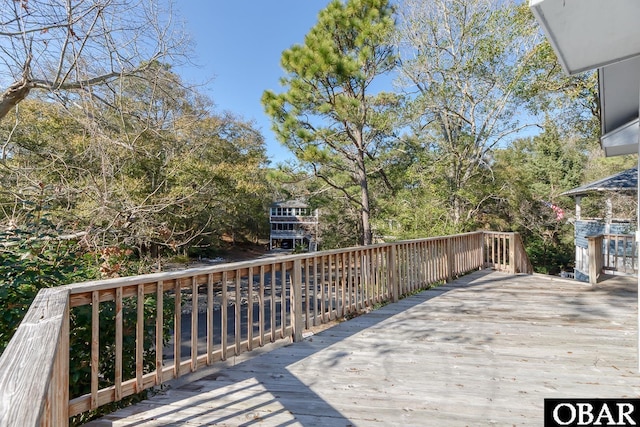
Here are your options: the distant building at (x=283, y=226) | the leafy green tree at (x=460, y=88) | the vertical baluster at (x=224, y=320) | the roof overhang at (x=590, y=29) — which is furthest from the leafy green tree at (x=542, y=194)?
the distant building at (x=283, y=226)

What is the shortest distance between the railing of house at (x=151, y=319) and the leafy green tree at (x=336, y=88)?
13.5 ft

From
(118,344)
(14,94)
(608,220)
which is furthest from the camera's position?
(608,220)

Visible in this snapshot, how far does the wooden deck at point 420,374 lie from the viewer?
195 centimetres

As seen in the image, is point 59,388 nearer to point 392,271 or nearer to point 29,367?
point 29,367

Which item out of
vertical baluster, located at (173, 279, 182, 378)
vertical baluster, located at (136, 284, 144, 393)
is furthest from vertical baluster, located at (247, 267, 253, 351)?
vertical baluster, located at (136, 284, 144, 393)

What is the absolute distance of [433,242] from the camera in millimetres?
5656

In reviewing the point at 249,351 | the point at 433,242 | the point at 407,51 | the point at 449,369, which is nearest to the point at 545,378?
the point at 449,369

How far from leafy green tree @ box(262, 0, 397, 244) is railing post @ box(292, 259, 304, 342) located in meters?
5.37

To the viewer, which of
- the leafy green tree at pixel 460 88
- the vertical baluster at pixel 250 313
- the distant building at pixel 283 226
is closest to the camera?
the vertical baluster at pixel 250 313

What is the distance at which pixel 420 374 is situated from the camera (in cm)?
244

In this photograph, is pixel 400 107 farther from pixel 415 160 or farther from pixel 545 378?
pixel 545 378

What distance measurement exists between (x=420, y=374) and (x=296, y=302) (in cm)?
127

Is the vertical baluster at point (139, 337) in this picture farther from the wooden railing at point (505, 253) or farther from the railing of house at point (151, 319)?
the wooden railing at point (505, 253)

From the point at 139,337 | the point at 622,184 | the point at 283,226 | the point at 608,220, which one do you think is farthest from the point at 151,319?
the point at 283,226
